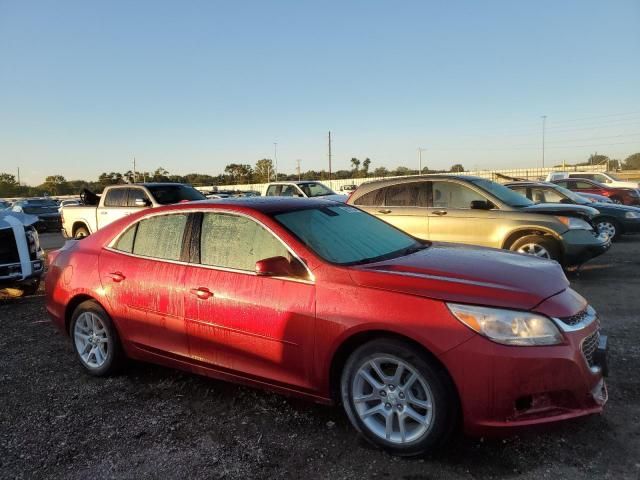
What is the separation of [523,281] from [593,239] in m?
5.66

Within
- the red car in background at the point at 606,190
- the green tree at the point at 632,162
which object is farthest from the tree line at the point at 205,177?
the red car in background at the point at 606,190

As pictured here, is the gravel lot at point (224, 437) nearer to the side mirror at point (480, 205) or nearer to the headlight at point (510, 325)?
the headlight at point (510, 325)

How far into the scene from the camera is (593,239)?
7.84 meters

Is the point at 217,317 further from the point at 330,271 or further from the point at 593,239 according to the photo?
the point at 593,239

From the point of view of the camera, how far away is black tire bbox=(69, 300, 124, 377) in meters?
4.32

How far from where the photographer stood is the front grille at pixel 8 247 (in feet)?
23.7

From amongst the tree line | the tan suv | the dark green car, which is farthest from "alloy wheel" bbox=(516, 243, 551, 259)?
the tree line

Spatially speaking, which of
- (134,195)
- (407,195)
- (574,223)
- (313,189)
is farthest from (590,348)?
(313,189)

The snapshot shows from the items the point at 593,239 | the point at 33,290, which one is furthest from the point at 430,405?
the point at 33,290

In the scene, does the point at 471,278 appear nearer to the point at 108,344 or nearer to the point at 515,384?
the point at 515,384

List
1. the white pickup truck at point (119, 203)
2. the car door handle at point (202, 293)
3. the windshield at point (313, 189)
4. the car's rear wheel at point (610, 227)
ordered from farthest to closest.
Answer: the windshield at point (313, 189), the white pickup truck at point (119, 203), the car's rear wheel at point (610, 227), the car door handle at point (202, 293)

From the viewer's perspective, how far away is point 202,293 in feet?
12.1

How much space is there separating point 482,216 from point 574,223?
1.36m

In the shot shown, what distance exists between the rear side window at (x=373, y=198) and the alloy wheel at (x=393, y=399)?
244 inches
